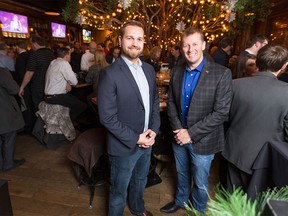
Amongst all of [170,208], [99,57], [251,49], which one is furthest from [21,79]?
[251,49]

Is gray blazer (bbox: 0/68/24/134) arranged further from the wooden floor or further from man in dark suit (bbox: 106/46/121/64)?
man in dark suit (bbox: 106/46/121/64)

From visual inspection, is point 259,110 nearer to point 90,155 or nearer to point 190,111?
point 190,111

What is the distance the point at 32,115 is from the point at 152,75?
3.08m

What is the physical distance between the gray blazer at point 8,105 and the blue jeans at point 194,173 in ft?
6.66

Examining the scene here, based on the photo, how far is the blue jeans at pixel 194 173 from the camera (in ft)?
5.63

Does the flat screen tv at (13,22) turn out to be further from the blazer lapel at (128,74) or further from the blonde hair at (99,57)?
the blazer lapel at (128,74)

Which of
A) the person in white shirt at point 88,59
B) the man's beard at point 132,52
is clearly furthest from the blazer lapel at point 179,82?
the person in white shirt at point 88,59

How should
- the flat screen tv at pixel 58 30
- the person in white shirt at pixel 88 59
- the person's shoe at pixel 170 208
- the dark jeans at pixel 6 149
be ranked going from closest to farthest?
the person's shoe at pixel 170 208
the dark jeans at pixel 6 149
the person in white shirt at pixel 88 59
the flat screen tv at pixel 58 30

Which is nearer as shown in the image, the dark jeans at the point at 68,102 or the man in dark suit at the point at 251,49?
the man in dark suit at the point at 251,49

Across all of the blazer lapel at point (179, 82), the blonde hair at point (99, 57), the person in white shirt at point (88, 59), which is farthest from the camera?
the person in white shirt at point (88, 59)

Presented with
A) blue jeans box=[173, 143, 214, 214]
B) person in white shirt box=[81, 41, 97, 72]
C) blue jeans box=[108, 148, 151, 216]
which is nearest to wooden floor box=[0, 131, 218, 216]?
blue jeans box=[173, 143, 214, 214]

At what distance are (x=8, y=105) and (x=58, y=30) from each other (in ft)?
26.5

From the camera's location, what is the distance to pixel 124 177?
1.58m

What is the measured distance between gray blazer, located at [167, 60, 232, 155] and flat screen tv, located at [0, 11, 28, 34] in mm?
6843
